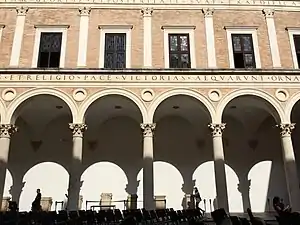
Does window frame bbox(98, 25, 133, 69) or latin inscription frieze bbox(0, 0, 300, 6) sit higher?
latin inscription frieze bbox(0, 0, 300, 6)

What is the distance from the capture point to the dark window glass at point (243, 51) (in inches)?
741

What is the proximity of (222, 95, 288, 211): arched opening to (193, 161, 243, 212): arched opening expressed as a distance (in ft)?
1.13

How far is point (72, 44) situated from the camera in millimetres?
18688

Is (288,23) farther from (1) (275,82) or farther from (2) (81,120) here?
(2) (81,120)

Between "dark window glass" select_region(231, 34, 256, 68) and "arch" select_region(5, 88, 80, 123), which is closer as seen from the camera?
"arch" select_region(5, 88, 80, 123)

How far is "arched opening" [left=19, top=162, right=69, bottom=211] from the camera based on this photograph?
2031 centimetres

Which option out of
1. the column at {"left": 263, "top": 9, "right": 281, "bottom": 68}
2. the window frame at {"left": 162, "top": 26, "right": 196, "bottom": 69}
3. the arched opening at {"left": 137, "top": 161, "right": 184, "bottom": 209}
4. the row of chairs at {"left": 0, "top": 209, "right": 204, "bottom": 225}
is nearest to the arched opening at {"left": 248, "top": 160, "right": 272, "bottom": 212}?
the arched opening at {"left": 137, "top": 161, "right": 184, "bottom": 209}

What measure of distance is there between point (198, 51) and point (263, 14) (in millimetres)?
4668

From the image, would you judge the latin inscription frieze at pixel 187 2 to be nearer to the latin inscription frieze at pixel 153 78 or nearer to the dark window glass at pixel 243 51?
the dark window glass at pixel 243 51

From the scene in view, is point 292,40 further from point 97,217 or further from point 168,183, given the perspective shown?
point 97,217

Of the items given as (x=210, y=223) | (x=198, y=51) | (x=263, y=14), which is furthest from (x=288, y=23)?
(x=210, y=223)

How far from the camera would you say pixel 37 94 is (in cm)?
1709

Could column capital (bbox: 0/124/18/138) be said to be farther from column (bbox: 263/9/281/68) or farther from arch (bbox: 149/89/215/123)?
column (bbox: 263/9/281/68)

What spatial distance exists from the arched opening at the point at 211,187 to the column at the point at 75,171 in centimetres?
787
